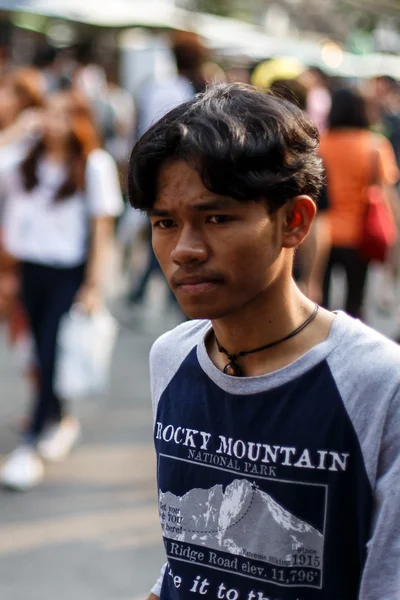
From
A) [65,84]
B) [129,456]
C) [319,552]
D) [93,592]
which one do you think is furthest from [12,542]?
[319,552]

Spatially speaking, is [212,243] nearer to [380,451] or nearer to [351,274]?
[380,451]

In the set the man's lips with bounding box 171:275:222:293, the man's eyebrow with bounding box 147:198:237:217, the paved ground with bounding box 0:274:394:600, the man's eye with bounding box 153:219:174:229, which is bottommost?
the paved ground with bounding box 0:274:394:600

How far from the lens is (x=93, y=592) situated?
4.09m

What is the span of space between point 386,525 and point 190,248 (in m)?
0.49

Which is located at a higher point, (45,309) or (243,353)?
(45,309)

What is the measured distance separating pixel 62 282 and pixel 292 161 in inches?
149

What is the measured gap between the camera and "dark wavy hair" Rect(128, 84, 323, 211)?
1.57 metres

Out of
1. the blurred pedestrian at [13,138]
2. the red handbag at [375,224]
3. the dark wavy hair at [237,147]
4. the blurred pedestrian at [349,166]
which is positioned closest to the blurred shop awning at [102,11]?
the blurred pedestrian at [13,138]

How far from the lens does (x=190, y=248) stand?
1.60m

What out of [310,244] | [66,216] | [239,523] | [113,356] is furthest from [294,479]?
[113,356]

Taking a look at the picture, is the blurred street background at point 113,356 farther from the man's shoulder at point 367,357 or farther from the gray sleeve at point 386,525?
the gray sleeve at point 386,525

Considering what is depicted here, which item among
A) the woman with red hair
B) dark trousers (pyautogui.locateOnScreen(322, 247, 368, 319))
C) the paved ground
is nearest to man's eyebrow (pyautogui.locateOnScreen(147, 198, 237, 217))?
the paved ground

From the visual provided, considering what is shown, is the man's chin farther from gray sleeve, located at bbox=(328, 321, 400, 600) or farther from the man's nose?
gray sleeve, located at bbox=(328, 321, 400, 600)

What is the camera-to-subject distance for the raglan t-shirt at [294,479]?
5.12 feet
